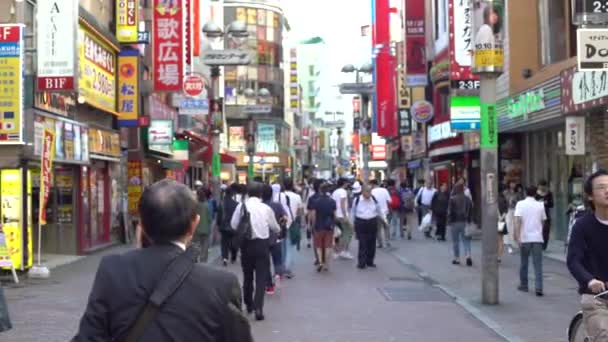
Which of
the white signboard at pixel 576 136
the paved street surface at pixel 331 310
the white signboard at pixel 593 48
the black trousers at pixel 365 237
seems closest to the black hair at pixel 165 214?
the paved street surface at pixel 331 310

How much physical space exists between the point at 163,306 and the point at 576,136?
16.5m

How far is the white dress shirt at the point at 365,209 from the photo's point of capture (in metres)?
18.5

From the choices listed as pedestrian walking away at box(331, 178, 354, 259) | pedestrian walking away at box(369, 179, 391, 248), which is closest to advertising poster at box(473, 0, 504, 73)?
pedestrian walking away at box(331, 178, 354, 259)

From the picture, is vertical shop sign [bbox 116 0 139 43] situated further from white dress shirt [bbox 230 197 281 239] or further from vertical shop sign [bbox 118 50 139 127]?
white dress shirt [bbox 230 197 281 239]

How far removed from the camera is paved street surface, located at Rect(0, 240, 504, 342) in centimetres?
1038

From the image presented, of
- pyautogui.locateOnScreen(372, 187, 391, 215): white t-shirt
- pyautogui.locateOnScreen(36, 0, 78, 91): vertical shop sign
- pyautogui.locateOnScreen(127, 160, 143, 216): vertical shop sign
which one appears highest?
pyautogui.locateOnScreen(36, 0, 78, 91): vertical shop sign

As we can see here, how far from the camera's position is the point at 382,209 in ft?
70.1

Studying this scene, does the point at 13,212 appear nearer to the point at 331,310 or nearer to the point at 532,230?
the point at 331,310

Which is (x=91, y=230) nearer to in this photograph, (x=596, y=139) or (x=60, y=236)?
(x=60, y=236)

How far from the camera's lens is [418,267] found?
18.6 m

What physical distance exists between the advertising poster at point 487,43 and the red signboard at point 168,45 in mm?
16722

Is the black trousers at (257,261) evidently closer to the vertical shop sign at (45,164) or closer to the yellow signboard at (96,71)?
the vertical shop sign at (45,164)

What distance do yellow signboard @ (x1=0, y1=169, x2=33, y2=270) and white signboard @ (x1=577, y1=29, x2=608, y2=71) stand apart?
34.8ft

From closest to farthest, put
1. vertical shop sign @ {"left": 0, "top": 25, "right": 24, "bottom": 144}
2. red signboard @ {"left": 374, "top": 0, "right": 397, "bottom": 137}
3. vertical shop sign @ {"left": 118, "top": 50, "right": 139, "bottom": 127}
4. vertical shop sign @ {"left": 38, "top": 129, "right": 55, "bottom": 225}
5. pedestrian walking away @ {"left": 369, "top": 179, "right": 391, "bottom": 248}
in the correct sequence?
vertical shop sign @ {"left": 0, "top": 25, "right": 24, "bottom": 144} → vertical shop sign @ {"left": 38, "top": 129, "right": 55, "bottom": 225} → pedestrian walking away @ {"left": 369, "top": 179, "right": 391, "bottom": 248} → vertical shop sign @ {"left": 118, "top": 50, "right": 139, "bottom": 127} → red signboard @ {"left": 374, "top": 0, "right": 397, "bottom": 137}
